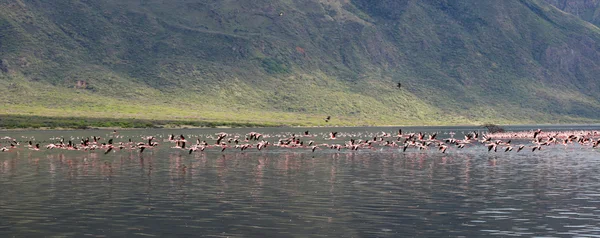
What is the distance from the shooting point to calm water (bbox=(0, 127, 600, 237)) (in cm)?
3678

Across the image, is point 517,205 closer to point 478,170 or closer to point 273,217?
point 273,217

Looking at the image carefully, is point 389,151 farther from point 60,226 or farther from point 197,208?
point 60,226

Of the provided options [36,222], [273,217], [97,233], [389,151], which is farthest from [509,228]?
[389,151]

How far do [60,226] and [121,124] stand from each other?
15631 cm

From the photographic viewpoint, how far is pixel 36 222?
38125 mm

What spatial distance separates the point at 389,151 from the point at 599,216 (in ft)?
182

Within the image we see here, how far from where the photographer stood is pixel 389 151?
95.2m

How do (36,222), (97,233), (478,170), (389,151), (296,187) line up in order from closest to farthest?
(97,233) < (36,222) < (296,187) < (478,170) < (389,151)

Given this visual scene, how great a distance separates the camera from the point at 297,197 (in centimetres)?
4769

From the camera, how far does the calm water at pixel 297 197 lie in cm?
3678

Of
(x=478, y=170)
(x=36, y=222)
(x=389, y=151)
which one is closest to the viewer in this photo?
(x=36, y=222)

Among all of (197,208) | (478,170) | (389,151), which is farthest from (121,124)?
(197,208)

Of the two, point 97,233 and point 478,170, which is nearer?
point 97,233

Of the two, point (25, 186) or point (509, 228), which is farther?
point (25, 186)
